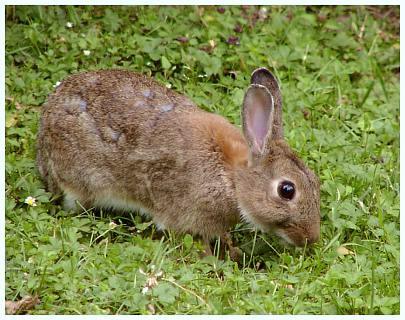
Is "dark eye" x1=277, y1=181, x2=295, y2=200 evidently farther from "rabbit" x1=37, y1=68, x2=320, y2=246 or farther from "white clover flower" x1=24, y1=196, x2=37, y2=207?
"white clover flower" x1=24, y1=196, x2=37, y2=207

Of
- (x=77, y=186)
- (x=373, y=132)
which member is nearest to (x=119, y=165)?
(x=77, y=186)

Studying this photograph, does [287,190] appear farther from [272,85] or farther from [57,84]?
[57,84]

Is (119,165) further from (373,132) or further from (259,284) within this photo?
(373,132)

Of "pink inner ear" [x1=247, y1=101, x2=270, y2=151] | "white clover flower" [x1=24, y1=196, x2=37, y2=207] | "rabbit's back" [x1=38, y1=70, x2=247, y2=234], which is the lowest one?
"white clover flower" [x1=24, y1=196, x2=37, y2=207]

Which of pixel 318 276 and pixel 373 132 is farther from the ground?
pixel 373 132

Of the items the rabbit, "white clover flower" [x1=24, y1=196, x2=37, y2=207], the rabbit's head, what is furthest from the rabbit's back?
"white clover flower" [x1=24, y1=196, x2=37, y2=207]
